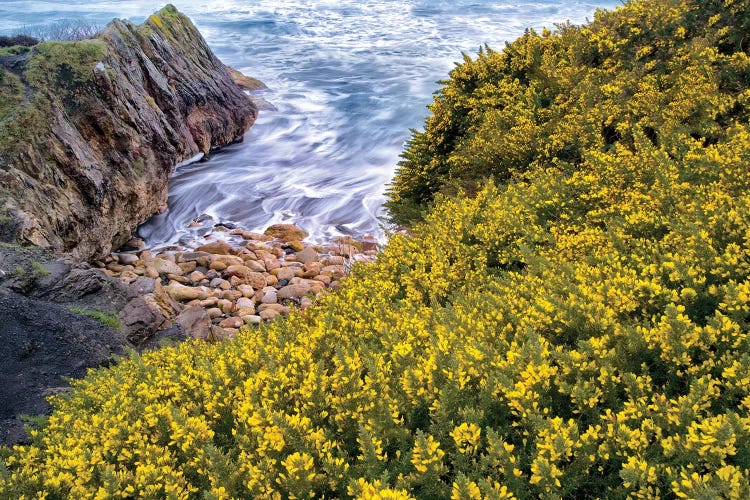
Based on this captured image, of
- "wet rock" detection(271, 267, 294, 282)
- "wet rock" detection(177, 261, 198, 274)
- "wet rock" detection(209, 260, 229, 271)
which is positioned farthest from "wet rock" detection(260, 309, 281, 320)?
"wet rock" detection(177, 261, 198, 274)

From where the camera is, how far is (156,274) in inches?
427

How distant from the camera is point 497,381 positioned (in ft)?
9.89

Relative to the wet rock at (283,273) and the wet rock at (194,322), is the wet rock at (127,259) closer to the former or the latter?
the wet rock at (283,273)

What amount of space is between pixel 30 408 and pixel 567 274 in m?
5.08

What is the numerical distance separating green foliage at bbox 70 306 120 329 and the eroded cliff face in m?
2.38

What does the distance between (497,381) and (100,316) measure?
224 inches

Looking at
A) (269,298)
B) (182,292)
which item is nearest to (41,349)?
(182,292)

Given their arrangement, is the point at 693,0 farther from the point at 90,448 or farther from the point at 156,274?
the point at 156,274

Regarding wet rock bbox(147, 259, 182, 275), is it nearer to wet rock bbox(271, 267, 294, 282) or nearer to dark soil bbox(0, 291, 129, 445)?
wet rock bbox(271, 267, 294, 282)

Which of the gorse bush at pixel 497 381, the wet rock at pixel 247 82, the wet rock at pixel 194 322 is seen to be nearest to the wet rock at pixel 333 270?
the wet rock at pixel 194 322

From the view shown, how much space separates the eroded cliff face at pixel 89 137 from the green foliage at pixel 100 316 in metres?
2.38

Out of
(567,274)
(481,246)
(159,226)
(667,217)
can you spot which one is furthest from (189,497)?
(159,226)

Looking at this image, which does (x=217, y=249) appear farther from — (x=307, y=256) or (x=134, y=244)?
(x=307, y=256)

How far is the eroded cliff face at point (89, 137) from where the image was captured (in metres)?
9.48
